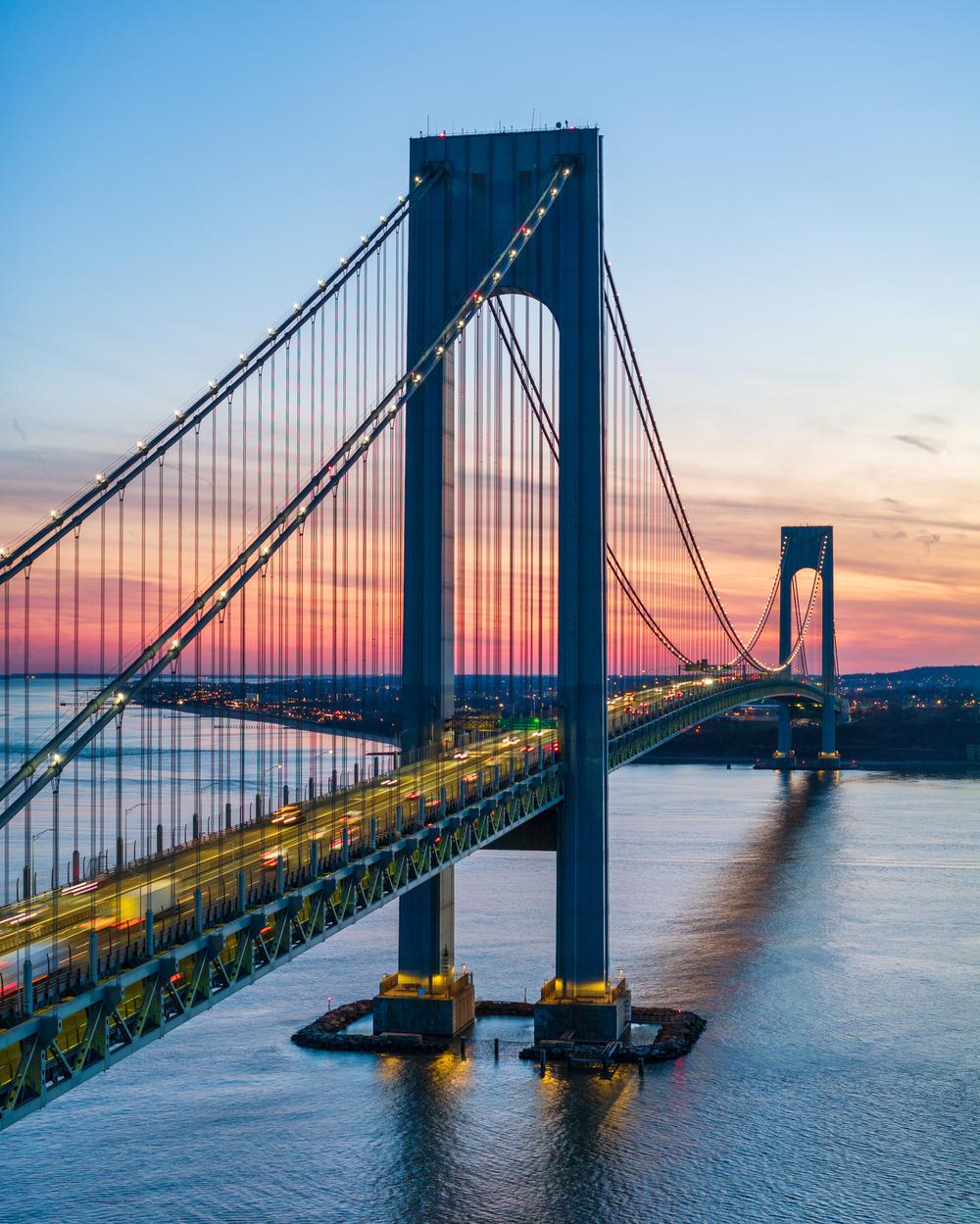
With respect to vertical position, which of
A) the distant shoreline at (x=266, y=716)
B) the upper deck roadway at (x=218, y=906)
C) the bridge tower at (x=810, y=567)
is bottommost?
the upper deck roadway at (x=218, y=906)

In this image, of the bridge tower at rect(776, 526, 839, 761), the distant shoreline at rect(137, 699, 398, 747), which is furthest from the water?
the bridge tower at rect(776, 526, 839, 761)

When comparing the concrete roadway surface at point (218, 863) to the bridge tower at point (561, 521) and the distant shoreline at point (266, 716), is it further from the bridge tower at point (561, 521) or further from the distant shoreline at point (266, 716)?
the distant shoreline at point (266, 716)

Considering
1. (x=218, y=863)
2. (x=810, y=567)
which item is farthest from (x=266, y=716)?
(x=810, y=567)

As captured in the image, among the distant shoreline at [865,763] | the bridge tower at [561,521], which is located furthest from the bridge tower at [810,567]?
the bridge tower at [561,521]

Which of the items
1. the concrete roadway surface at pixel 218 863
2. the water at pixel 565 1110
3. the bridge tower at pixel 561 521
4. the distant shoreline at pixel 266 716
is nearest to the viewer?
the concrete roadway surface at pixel 218 863

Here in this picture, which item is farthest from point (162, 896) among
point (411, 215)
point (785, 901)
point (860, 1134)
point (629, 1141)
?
point (785, 901)

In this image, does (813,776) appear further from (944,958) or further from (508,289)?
(508,289)

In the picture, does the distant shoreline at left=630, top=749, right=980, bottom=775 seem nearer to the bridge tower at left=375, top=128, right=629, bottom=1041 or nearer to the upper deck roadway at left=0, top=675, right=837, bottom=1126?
the bridge tower at left=375, top=128, right=629, bottom=1041
